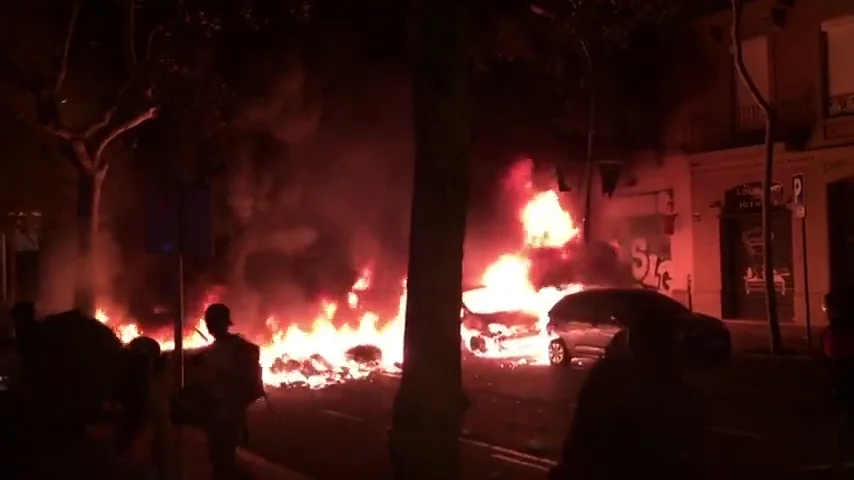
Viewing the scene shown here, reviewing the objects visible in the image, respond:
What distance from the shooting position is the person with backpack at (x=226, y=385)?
23.6 ft

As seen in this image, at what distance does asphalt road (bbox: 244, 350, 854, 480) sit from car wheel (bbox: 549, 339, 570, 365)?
46 cm

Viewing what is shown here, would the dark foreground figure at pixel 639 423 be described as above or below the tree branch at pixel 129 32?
below

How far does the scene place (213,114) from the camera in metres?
20.5

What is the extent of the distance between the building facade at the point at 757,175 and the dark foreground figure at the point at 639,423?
1943 cm

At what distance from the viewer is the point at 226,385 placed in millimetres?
7195

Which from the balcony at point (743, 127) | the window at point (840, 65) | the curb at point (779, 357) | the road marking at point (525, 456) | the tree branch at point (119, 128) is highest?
the window at point (840, 65)

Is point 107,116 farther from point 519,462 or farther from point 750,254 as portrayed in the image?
point 750,254

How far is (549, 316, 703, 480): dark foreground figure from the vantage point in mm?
4121

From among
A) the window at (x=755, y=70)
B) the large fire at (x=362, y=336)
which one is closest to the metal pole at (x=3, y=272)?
the large fire at (x=362, y=336)

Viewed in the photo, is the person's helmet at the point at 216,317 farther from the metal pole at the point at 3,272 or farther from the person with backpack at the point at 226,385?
the metal pole at the point at 3,272

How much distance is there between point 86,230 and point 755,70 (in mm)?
17299

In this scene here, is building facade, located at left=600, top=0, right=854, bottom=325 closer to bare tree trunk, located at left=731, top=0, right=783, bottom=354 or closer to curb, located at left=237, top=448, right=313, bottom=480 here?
bare tree trunk, located at left=731, top=0, right=783, bottom=354

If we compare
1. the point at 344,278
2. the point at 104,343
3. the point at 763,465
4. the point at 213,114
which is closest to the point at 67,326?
the point at 104,343

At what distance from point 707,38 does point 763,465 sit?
68.1ft
